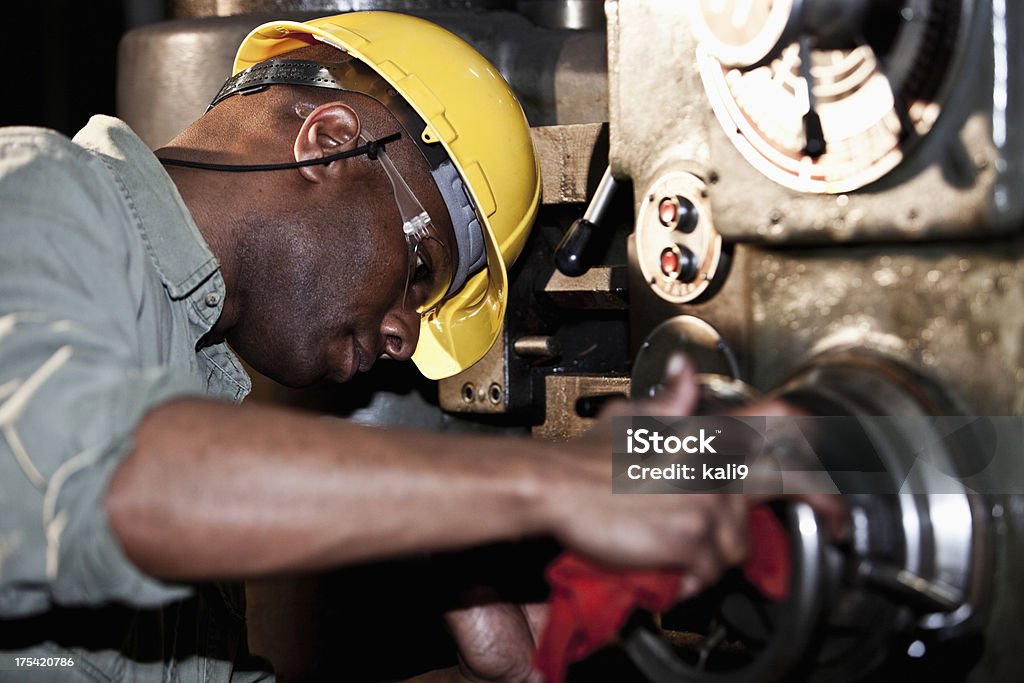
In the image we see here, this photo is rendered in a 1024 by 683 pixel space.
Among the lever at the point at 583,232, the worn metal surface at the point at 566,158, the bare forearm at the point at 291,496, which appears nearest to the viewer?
the bare forearm at the point at 291,496

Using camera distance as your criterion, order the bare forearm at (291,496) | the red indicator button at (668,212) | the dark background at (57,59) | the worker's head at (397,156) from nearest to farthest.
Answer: the bare forearm at (291,496) → the red indicator button at (668,212) → the worker's head at (397,156) → the dark background at (57,59)

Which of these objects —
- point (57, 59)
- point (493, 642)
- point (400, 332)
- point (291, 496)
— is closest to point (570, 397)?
point (400, 332)

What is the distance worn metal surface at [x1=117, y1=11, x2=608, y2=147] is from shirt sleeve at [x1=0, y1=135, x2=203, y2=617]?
921 mm

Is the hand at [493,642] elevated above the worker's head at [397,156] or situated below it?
below

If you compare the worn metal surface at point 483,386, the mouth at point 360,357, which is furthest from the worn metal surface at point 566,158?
the mouth at point 360,357

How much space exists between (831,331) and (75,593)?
2.38 ft

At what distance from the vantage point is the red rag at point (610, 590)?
2.93ft

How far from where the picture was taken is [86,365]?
888mm

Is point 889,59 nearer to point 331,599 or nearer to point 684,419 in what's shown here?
point 684,419

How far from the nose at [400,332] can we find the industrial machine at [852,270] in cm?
48

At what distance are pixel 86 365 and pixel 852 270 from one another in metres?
0.69

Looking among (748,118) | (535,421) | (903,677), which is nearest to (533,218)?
(535,421)

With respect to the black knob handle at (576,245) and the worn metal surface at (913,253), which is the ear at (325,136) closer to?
the black knob handle at (576,245)

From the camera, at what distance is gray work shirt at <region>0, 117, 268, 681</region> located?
87 cm
